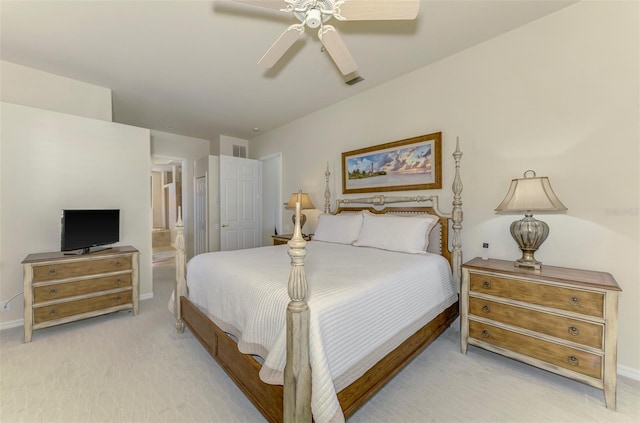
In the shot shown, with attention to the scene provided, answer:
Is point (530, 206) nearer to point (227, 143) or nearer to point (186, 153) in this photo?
point (227, 143)

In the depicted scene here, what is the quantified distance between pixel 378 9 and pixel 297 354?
195 centimetres

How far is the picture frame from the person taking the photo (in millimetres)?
2926

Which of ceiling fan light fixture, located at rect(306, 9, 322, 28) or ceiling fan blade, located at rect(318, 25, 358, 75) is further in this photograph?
ceiling fan blade, located at rect(318, 25, 358, 75)

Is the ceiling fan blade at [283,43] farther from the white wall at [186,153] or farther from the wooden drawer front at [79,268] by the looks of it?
the white wall at [186,153]

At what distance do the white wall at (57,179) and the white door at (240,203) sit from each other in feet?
5.02

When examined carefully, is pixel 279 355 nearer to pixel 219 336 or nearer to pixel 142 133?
pixel 219 336

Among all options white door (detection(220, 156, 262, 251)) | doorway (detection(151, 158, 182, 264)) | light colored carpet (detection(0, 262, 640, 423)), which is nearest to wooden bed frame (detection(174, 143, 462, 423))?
light colored carpet (detection(0, 262, 640, 423))

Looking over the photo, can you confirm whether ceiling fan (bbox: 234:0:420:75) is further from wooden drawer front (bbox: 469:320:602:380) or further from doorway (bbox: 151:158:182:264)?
doorway (bbox: 151:158:182:264)

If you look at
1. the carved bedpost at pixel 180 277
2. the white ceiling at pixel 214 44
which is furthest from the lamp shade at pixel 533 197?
the carved bedpost at pixel 180 277

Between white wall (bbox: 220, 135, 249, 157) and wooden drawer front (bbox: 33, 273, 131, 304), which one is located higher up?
white wall (bbox: 220, 135, 249, 157)

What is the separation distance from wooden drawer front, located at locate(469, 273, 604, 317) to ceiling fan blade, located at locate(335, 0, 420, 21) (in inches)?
77.5

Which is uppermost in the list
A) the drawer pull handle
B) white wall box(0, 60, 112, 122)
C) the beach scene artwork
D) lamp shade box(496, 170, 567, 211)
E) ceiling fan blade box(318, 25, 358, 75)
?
white wall box(0, 60, 112, 122)

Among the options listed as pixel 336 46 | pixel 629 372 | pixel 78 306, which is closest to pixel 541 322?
pixel 629 372

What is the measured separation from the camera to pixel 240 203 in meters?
5.36
